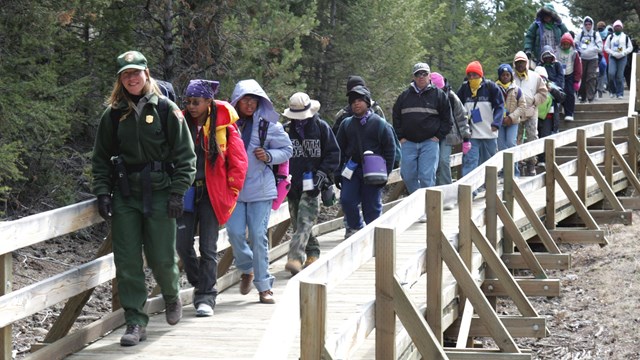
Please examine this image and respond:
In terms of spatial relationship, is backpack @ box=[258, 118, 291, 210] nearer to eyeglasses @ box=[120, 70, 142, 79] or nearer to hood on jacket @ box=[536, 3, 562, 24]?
eyeglasses @ box=[120, 70, 142, 79]

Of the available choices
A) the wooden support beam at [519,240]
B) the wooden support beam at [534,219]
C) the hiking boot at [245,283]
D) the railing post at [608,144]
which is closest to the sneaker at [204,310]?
the hiking boot at [245,283]

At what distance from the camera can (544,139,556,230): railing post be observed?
45.2 ft

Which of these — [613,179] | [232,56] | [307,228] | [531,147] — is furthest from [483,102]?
[307,228]

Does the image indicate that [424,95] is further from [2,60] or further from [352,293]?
[2,60]

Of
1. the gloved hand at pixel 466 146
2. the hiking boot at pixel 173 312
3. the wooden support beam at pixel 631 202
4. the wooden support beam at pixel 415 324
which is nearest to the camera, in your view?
the wooden support beam at pixel 415 324

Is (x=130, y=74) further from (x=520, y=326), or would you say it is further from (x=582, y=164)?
(x=582, y=164)

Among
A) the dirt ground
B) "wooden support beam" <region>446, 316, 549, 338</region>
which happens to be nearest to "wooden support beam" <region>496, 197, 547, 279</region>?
the dirt ground

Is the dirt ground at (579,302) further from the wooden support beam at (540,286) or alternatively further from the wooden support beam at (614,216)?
the wooden support beam at (540,286)

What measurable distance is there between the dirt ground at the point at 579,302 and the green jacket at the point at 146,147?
418cm

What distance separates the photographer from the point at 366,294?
9.67 meters

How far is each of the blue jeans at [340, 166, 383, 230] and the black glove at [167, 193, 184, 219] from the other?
4.16 m

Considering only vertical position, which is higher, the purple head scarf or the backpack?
the purple head scarf

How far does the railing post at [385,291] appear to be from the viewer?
622cm

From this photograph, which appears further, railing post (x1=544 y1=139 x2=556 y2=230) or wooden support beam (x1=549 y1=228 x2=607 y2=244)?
wooden support beam (x1=549 y1=228 x2=607 y2=244)
